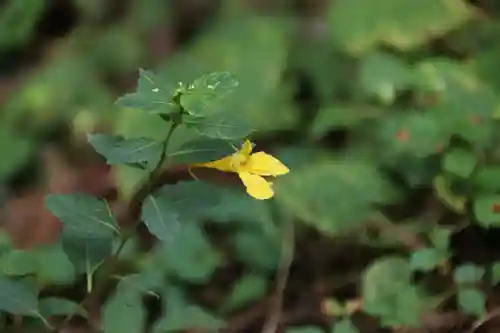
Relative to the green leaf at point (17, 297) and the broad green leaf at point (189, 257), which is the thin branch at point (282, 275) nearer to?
the broad green leaf at point (189, 257)

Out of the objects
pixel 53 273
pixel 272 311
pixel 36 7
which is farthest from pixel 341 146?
pixel 36 7

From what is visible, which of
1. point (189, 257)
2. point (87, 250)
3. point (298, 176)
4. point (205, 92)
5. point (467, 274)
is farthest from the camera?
point (298, 176)

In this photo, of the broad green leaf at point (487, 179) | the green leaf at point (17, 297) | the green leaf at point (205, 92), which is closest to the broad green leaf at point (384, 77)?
the broad green leaf at point (487, 179)

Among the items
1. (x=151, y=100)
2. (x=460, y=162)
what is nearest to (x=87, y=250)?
(x=151, y=100)

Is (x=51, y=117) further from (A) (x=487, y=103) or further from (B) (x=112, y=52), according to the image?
(A) (x=487, y=103)

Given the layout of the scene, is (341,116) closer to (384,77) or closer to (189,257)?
(384,77)

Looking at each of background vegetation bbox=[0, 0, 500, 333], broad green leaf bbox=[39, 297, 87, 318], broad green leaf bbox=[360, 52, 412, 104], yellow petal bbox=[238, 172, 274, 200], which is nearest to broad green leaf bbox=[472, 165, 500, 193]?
background vegetation bbox=[0, 0, 500, 333]
